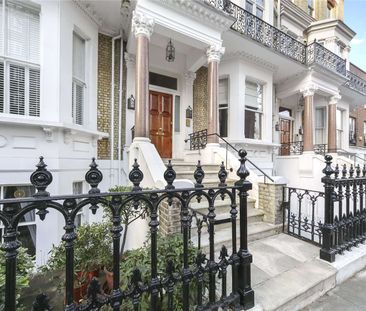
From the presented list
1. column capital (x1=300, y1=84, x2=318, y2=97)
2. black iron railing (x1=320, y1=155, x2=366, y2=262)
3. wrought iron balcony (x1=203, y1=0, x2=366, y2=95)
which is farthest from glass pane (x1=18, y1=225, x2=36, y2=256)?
column capital (x1=300, y1=84, x2=318, y2=97)

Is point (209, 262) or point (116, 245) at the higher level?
point (116, 245)

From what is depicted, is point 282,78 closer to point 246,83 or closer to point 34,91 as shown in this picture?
point 246,83

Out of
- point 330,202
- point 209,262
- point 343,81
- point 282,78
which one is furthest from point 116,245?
point 343,81

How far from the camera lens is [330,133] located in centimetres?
1147

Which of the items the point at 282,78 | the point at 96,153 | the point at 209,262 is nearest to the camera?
the point at 209,262

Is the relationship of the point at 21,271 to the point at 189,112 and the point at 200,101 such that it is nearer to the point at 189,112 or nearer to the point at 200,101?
the point at 189,112

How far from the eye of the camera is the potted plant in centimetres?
282

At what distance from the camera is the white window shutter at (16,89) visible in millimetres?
4730

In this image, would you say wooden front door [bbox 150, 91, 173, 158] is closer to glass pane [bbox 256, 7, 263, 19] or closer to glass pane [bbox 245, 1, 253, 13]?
glass pane [bbox 245, 1, 253, 13]

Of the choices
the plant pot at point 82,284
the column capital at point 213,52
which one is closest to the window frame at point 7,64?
the plant pot at point 82,284

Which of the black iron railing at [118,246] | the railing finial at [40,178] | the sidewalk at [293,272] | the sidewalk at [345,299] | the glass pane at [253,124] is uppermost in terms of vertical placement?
the glass pane at [253,124]

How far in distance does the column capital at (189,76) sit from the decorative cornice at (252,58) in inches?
54.7

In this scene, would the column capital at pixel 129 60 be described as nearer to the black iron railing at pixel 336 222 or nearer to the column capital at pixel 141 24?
the column capital at pixel 141 24

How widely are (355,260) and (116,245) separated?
356 cm
